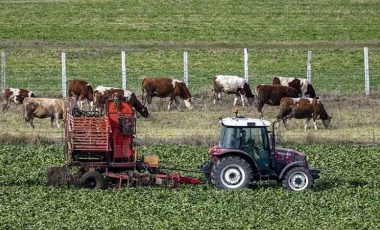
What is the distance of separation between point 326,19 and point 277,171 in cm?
3789

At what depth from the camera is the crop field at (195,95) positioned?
23.8 m

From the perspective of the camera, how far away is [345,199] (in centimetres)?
2541

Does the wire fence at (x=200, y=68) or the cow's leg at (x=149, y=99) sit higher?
the wire fence at (x=200, y=68)

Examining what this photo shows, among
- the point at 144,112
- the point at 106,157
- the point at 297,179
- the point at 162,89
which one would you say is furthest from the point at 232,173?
the point at 162,89

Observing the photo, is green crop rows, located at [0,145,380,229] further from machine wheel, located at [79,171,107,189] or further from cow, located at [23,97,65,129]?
cow, located at [23,97,65,129]

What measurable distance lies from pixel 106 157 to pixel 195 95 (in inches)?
718

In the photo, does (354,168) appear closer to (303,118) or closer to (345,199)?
(345,199)

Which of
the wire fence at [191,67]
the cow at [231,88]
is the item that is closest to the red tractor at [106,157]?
the cow at [231,88]

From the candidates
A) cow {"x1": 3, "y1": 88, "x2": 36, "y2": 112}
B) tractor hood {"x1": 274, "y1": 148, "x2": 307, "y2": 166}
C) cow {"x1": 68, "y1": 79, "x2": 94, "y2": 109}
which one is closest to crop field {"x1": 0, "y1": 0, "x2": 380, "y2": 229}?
cow {"x1": 3, "y1": 88, "x2": 36, "y2": 112}

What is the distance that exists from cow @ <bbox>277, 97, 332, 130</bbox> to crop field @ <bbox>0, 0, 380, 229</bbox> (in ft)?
1.21

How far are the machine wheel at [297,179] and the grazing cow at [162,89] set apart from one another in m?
16.9

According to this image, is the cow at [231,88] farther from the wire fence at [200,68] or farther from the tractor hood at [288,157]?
the tractor hood at [288,157]

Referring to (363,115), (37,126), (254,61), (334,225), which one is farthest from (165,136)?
(254,61)

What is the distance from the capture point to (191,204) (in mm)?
24656
